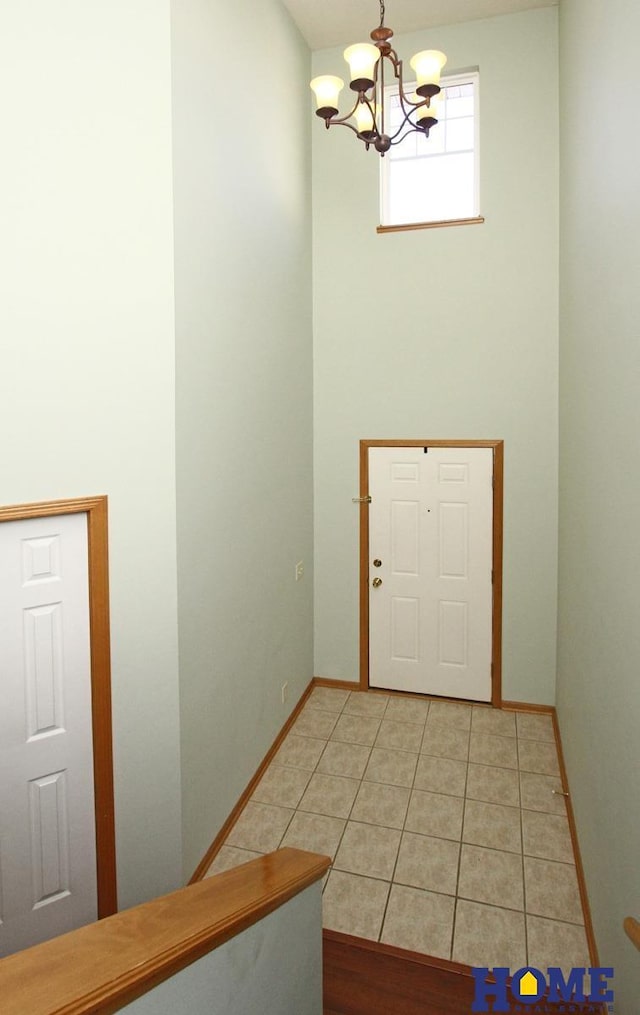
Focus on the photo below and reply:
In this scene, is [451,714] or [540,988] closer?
[540,988]

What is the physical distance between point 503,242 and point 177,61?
2782 millimetres

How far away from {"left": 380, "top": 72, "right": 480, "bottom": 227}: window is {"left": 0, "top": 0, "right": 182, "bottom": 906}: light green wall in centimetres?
267

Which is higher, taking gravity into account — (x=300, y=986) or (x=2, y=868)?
A: (x=300, y=986)

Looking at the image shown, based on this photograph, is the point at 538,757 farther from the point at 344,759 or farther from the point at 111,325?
the point at 111,325

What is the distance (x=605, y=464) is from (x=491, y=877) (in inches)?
86.1

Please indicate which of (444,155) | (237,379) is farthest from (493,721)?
(444,155)

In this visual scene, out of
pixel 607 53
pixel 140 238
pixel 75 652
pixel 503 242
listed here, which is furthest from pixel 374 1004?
pixel 503 242

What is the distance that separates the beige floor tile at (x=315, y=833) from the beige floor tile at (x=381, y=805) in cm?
14

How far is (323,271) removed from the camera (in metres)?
4.98

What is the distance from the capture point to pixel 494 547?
4.77 metres

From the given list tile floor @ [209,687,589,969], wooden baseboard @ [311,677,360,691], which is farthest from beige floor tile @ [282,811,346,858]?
wooden baseboard @ [311,677,360,691]

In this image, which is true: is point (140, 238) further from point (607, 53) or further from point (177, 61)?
point (607, 53)

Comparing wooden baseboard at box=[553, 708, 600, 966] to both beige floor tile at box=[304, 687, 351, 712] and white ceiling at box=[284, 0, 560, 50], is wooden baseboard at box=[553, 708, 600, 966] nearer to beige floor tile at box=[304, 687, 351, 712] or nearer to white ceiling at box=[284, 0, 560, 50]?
beige floor tile at box=[304, 687, 351, 712]

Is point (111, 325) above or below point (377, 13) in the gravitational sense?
below
